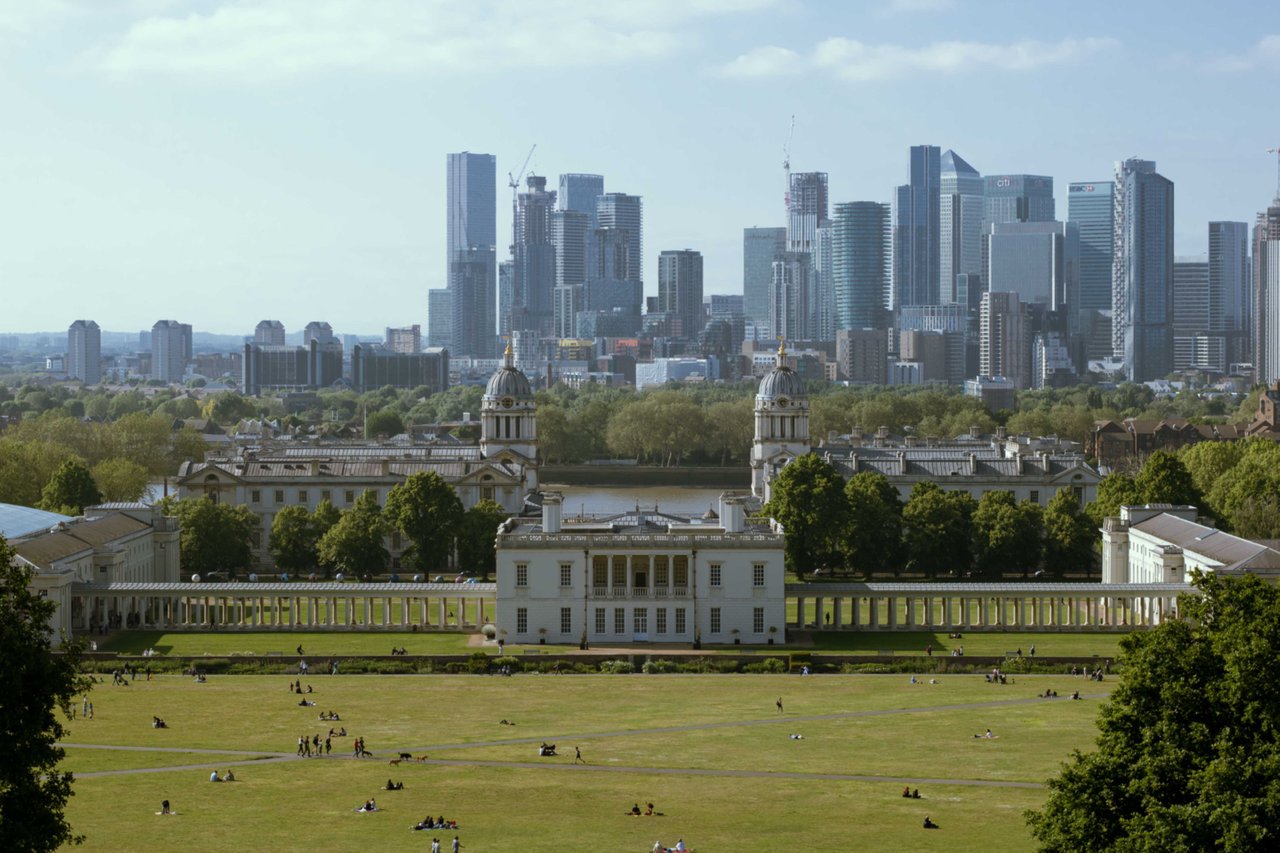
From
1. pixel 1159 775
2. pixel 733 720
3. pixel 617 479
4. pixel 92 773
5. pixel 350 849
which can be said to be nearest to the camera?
pixel 1159 775

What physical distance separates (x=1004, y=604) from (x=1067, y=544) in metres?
14.2

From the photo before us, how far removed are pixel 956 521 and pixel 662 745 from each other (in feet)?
152

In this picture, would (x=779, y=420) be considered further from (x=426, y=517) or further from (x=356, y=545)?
(x=356, y=545)

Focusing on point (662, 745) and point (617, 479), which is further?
point (617, 479)

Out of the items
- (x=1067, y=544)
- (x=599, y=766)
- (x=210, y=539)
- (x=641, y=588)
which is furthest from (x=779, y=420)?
(x=599, y=766)

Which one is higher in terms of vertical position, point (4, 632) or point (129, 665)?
point (4, 632)

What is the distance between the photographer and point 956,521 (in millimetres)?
104750

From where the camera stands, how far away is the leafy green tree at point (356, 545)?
335 ft

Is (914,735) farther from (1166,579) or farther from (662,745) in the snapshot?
(1166,579)

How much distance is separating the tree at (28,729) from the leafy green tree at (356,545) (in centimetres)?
5756

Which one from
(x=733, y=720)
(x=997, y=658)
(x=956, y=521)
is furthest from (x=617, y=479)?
(x=733, y=720)

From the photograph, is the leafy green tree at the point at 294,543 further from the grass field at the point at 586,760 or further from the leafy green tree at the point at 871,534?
the grass field at the point at 586,760

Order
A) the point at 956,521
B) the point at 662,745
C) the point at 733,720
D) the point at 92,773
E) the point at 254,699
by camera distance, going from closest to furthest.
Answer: the point at 92,773 < the point at 662,745 < the point at 733,720 < the point at 254,699 < the point at 956,521

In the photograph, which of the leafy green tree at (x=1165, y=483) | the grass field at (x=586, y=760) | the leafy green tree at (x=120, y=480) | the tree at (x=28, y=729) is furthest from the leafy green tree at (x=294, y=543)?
the tree at (x=28, y=729)
